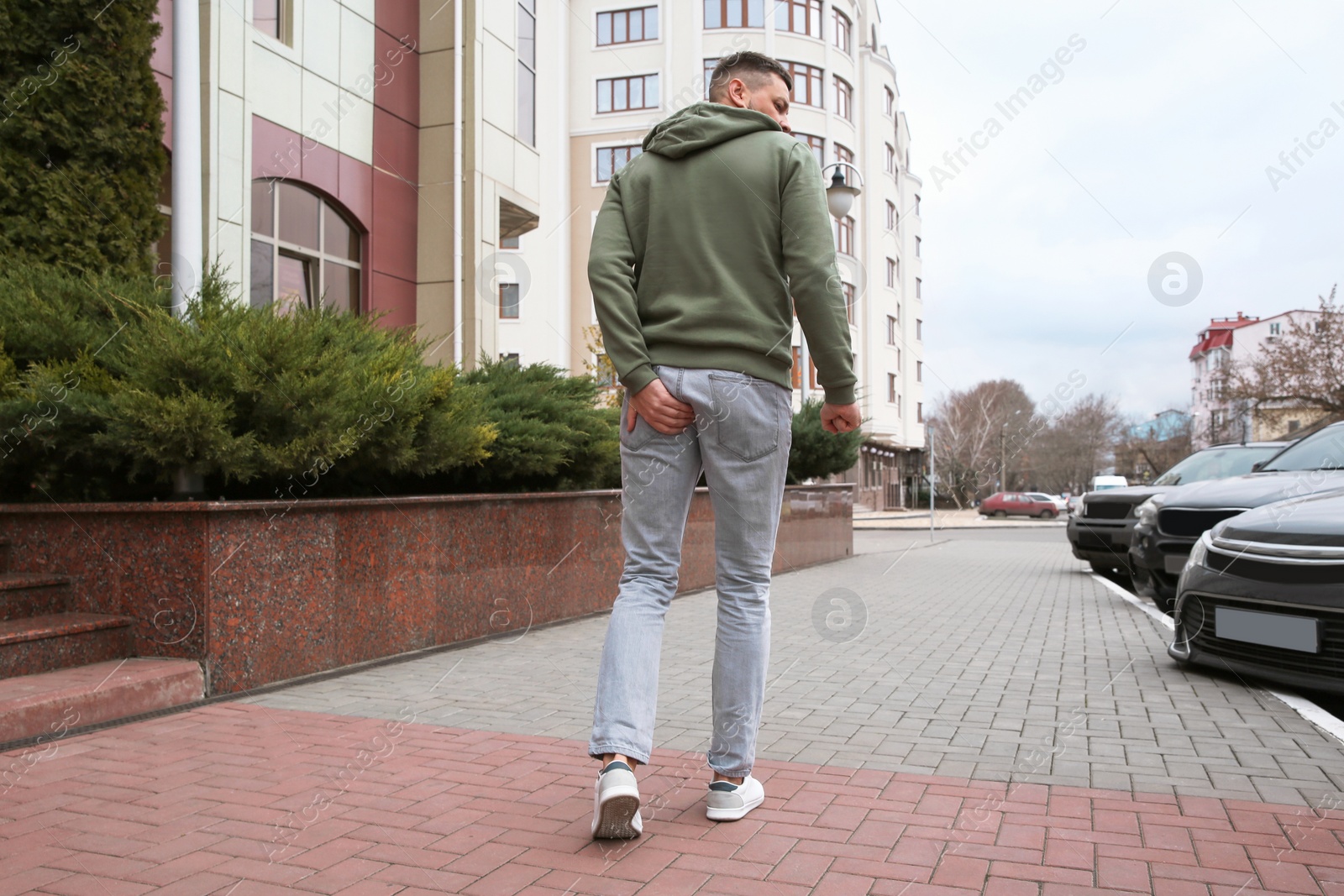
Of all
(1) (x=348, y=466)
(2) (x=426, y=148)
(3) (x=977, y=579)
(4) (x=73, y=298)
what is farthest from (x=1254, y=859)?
(2) (x=426, y=148)

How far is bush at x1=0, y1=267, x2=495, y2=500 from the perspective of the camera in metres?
4.72

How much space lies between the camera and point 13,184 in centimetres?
664

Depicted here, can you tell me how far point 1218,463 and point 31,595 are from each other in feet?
35.4

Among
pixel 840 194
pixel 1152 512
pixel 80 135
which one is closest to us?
pixel 80 135

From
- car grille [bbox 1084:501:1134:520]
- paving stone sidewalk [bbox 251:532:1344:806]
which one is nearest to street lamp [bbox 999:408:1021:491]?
car grille [bbox 1084:501:1134:520]

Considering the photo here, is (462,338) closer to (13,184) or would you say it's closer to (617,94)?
(13,184)

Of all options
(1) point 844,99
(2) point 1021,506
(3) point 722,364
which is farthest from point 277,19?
(2) point 1021,506

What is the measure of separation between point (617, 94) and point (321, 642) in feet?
124

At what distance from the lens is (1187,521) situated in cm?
752

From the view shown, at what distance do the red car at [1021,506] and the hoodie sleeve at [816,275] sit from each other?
49942mm

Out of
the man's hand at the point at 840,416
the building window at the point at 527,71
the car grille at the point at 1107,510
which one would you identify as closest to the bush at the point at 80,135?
the man's hand at the point at 840,416

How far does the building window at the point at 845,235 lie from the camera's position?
141 ft

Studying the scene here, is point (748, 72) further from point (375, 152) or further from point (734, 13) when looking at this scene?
A: point (734, 13)

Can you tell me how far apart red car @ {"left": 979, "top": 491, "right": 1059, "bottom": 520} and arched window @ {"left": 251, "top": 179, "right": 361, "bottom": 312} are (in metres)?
43.0
